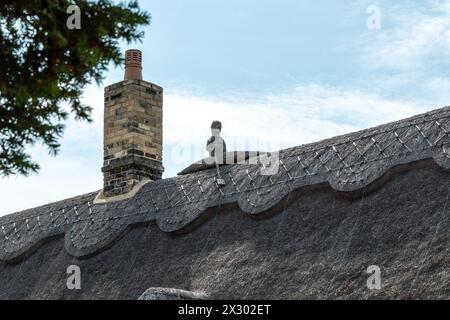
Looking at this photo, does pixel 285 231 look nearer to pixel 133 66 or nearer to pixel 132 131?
pixel 132 131

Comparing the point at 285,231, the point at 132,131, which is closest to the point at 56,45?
the point at 285,231

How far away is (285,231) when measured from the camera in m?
13.8

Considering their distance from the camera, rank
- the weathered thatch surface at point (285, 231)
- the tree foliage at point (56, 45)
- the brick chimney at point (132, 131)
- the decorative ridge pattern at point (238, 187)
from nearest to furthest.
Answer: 1. the tree foliage at point (56, 45)
2. the weathered thatch surface at point (285, 231)
3. the decorative ridge pattern at point (238, 187)
4. the brick chimney at point (132, 131)

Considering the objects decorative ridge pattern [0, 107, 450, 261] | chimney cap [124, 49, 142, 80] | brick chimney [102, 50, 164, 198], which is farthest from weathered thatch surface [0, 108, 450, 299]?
chimney cap [124, 49, 142, 80]

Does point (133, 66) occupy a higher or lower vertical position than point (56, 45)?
higher

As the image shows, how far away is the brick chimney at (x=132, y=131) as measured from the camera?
17.8 meters

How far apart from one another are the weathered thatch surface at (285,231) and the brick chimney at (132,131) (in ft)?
2.31

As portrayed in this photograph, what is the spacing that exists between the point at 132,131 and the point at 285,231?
489cm

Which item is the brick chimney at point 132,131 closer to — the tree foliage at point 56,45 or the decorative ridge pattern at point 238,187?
the decorative ridge pattern at point 238,187

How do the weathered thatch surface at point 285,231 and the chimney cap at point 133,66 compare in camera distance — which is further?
the chimney cap at point 133,66

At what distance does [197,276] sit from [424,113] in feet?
11.6

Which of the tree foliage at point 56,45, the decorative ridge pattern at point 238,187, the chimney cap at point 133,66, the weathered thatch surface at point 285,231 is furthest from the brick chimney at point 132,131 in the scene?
the tree foliage at point 56,45

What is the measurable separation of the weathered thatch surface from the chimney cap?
2262 millimetres

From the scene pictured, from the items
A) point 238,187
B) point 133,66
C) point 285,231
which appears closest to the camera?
point 285,231
